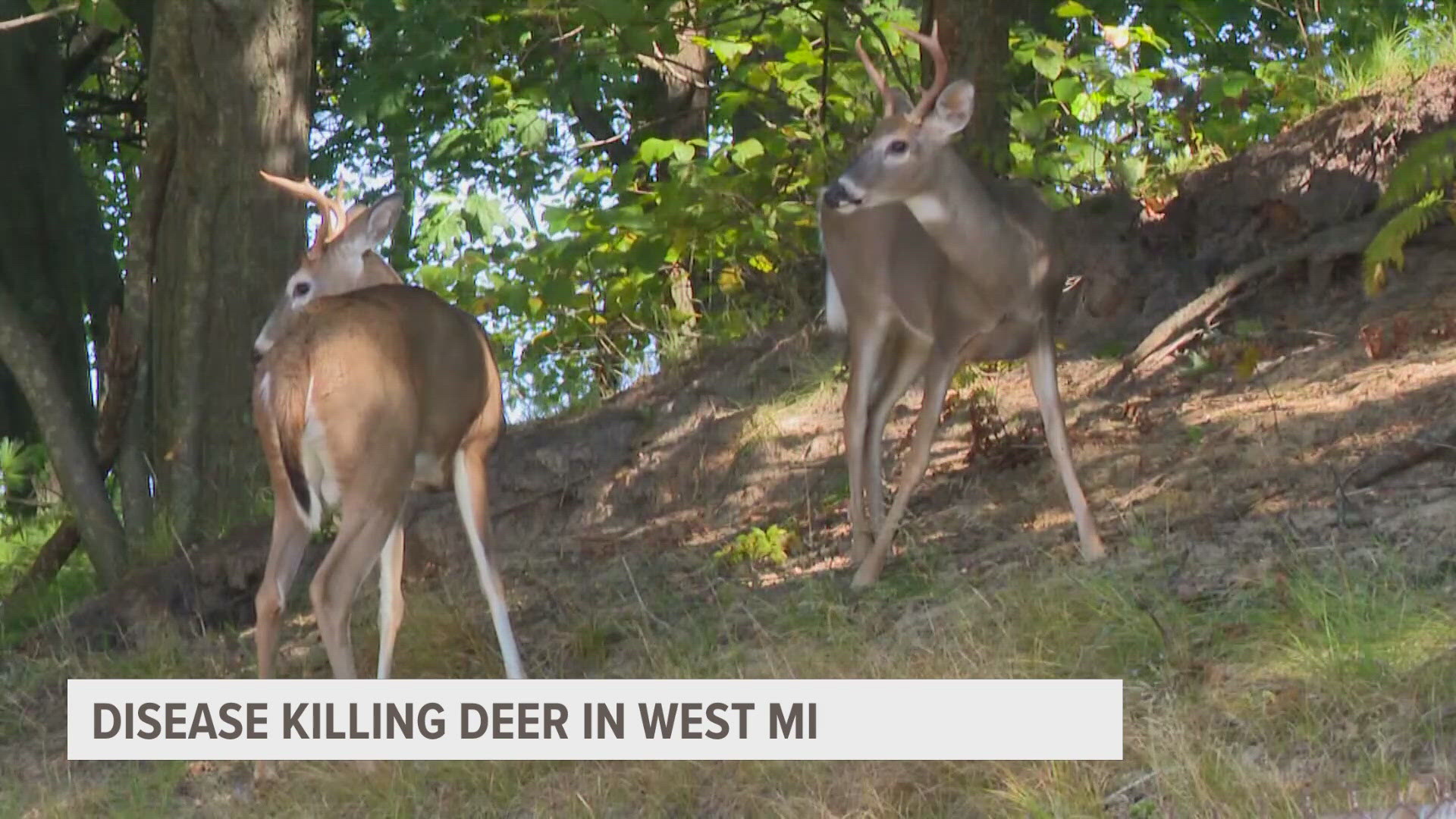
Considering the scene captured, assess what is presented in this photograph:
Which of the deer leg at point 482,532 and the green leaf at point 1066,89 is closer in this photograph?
the deer leg at point 482,532

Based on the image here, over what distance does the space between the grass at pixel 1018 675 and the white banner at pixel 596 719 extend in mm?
63

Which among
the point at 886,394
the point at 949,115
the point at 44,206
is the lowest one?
the point at 886,394

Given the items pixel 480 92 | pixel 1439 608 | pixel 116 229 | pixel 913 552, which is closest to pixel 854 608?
pixel 913 552

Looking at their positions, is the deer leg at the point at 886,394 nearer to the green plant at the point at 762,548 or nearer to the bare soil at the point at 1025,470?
the bare soil at the point at 1025,470

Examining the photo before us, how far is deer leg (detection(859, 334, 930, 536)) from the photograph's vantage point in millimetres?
8523

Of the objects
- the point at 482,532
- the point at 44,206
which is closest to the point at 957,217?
the point at 482,532

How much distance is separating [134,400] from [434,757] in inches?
176

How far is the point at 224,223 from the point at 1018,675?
5204mm

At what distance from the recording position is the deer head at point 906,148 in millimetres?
7703

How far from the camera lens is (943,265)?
808 centimetres

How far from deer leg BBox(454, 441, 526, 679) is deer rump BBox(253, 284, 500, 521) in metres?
0.26

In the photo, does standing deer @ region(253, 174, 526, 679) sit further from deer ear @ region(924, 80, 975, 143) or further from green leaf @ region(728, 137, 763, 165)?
green leaf @ region(728, 137, 763, 165)

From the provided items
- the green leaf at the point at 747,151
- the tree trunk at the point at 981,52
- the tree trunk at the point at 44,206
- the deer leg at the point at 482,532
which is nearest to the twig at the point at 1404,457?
the deer leg at the point at 482,532

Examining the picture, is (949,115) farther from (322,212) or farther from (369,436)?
(322,212)
